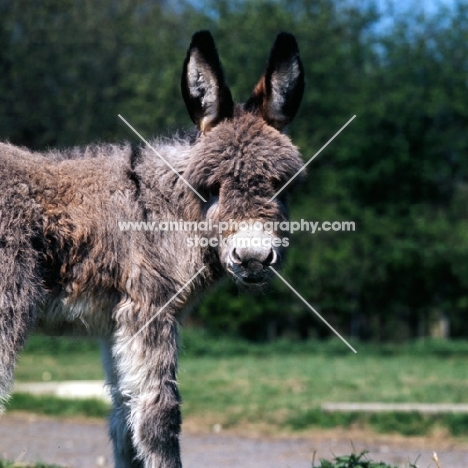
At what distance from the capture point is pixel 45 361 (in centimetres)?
1725

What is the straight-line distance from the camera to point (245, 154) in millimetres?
4297

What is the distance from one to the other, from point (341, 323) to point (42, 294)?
17.4m

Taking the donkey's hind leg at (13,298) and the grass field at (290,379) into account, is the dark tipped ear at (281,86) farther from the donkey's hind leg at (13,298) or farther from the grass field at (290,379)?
the grass field at (290,379)

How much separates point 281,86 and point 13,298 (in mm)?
1871

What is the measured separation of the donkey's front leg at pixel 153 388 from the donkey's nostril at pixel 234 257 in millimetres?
493

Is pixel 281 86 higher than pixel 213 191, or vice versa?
pixel 281 86

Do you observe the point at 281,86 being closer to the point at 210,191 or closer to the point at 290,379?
the point at 210,191

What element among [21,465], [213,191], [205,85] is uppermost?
[205,85]

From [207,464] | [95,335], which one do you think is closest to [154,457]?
[95,335]

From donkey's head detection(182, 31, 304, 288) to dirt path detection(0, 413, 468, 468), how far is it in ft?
11.1

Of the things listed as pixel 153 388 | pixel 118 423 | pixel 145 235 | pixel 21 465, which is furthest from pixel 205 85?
pixel 21 465

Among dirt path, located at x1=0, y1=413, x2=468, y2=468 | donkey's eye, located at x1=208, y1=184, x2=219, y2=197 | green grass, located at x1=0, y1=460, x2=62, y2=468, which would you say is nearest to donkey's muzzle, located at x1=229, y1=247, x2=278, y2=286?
donkey's eye, located at x1=208, y1=184, x2=219, y2=197

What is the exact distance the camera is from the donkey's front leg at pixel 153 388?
4137mm

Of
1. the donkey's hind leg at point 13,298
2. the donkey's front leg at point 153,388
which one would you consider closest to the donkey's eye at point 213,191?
the donkey's front leg at point 153,388
